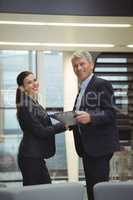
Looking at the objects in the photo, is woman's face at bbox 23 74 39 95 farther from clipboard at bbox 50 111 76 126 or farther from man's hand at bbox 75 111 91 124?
man's hand at bbox 75 111 91 124

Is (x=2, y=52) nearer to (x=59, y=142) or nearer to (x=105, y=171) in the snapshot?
(x=59, y=142)

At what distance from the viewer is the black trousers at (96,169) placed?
3047 millimetres

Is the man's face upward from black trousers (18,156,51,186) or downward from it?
upward

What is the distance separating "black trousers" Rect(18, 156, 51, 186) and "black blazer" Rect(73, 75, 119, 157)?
530mm

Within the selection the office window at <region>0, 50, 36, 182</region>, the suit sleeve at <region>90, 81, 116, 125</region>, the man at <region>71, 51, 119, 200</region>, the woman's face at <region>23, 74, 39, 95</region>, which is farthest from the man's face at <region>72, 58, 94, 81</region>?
the office window at <region>0, 50, 36, 182</region>

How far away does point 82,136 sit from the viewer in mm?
3113

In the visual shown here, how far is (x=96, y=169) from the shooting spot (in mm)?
3049

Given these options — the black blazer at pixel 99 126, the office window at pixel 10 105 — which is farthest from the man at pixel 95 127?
the office window at pixel 10 105

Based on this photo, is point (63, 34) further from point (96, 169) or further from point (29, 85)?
point (96, 169)

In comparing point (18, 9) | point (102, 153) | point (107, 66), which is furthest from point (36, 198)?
point (107, 66)

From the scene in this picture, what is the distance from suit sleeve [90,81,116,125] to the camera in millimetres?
3035

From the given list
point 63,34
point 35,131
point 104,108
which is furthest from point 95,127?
point 63,34

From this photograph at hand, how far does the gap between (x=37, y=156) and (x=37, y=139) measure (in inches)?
5.7

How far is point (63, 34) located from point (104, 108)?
5.93 feet
